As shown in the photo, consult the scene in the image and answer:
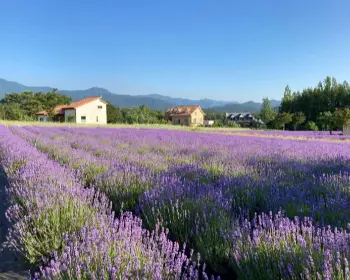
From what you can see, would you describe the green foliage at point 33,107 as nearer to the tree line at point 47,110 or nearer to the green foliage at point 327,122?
the tree line at point 47,110

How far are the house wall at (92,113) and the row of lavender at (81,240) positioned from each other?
50.0 metres

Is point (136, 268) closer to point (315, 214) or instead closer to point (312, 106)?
point (315, 214)

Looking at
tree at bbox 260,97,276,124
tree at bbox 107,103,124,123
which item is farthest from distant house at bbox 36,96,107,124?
tree at bbox 260,97,276,124

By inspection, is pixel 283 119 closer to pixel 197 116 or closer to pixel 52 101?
pixel 197 116

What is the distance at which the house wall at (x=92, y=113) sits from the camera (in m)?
52.3

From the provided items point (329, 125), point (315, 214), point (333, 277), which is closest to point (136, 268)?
point (333, 277)

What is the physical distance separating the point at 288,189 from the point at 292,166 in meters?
1.85

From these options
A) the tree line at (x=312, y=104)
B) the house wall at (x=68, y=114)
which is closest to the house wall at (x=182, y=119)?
the tree line at (x=312, y=104)

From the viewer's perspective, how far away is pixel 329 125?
3784 centimetres

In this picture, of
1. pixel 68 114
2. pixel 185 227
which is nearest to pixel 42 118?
pixel 68 114

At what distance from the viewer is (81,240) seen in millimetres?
2170

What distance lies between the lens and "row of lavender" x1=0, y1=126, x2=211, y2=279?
1585mm

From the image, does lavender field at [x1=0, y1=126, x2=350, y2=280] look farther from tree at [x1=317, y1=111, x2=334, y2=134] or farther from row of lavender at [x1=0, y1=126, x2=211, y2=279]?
tree at [x1=317, y1=111, x2=334, y2=134]

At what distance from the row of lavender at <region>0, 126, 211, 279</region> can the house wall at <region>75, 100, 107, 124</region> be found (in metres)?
50.0
